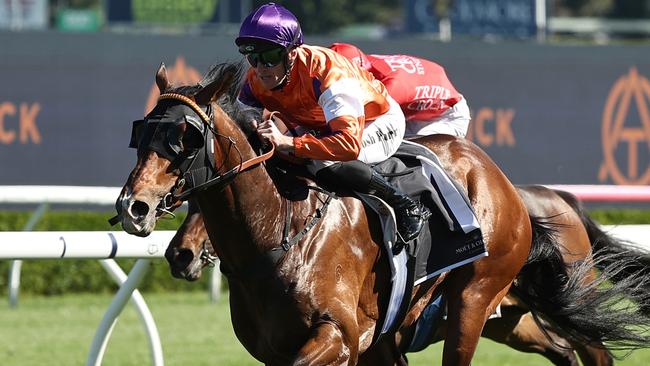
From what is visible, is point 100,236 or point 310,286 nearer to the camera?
point 310,286

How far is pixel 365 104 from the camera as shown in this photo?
162 inches

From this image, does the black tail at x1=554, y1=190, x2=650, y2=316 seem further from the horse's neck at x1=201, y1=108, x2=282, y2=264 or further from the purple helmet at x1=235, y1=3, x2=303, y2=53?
the purple helmet at x1=235, y1=3, x2=303, y2=53

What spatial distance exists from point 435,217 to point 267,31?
1.04 metres

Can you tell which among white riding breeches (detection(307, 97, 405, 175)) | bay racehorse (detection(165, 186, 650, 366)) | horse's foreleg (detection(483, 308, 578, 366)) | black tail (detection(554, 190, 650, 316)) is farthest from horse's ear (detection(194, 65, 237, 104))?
horse's foreleg (detection(483, 308, 578, 366))

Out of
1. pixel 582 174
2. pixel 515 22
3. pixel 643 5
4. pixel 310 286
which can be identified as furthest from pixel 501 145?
pixel 643 5

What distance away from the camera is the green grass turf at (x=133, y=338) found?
6484 millimetres

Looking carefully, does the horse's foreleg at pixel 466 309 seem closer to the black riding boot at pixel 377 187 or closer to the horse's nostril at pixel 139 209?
the black riding boot at pixel 377 187

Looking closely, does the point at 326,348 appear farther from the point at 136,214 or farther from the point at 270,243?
the point at 136,214

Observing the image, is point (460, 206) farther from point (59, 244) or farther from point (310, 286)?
point (59, 244)

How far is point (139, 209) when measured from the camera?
3.29 metres

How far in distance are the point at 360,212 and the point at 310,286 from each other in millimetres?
408

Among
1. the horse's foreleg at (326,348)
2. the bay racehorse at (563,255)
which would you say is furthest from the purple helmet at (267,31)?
the bay racehorse at (563,255)

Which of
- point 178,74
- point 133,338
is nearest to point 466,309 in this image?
point 133,338

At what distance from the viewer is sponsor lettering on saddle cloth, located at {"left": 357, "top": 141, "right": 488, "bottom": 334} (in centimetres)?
415
